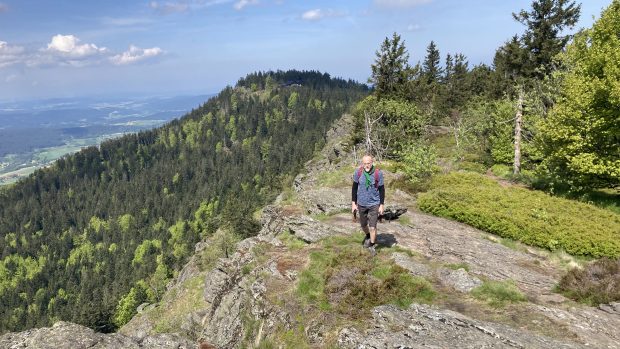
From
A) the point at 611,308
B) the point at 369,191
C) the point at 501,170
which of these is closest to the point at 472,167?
the point at 501,170

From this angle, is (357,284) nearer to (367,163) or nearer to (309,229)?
(367,163)

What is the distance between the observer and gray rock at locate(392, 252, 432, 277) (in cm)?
1301

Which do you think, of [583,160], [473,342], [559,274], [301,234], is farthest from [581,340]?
[583,160]

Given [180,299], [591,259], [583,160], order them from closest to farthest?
[591,259]
[583,160]
[180,299]

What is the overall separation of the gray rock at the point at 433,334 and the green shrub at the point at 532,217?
32.9 ft

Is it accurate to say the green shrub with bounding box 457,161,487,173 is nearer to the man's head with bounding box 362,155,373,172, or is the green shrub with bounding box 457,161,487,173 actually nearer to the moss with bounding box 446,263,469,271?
the moss with bounding box 446,263,469,271

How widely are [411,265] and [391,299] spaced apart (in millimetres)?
2437

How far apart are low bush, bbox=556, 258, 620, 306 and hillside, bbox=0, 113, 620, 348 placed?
512mm

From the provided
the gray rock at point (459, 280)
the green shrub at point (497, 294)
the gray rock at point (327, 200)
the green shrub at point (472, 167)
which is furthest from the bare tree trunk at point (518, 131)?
the green shrub at point (497, 294)

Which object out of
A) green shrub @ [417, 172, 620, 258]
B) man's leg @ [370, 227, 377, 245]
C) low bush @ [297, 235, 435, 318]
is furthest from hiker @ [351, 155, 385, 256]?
green shrub @ [417, 172, 620, 258]

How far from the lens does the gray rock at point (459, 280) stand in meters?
12.1

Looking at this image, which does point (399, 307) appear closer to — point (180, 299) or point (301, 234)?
point (301, 234)

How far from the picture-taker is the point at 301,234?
1741 cm

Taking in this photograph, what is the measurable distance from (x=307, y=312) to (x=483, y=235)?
441 inches
